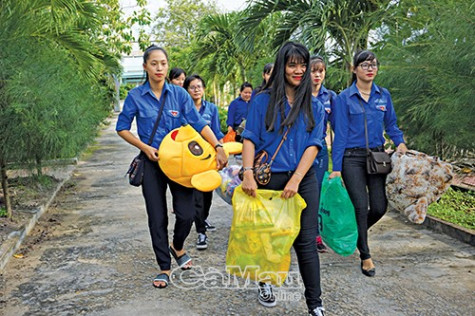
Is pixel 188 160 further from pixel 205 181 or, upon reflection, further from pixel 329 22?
pixel 329 22

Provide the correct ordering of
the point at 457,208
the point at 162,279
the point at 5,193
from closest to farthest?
the point at 162,279, the point at 5,193, the point at 457,208

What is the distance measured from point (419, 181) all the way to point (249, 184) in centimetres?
161

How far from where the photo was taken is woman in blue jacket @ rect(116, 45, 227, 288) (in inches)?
151

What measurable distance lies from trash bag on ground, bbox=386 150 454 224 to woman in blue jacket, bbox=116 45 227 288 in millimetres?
1420

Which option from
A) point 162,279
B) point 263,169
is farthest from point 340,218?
point 162,279

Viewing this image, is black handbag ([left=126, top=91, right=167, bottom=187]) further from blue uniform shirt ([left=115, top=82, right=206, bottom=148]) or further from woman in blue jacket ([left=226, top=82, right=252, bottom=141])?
woman in blue jacket ([left=226, top=82, right=252, bottom=141])

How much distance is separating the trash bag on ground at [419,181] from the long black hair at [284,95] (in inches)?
48.6

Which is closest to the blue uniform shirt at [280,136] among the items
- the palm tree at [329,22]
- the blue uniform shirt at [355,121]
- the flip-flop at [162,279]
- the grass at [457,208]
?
the blue uniform shirt at [355,121]

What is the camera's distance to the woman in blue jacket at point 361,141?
4.11 m

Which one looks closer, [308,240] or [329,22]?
[308,240]

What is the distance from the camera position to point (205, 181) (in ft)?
12.1

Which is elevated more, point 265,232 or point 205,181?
point 205,181

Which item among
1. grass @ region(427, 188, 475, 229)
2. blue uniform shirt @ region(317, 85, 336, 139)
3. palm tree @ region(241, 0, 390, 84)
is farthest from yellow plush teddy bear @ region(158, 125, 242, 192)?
palm tree @ region(241, 0, 390, 84)

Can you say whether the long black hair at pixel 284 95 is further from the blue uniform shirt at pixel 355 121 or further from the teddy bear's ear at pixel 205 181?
the blue uniform shirt at pixel 355 121
